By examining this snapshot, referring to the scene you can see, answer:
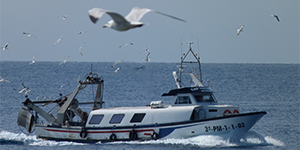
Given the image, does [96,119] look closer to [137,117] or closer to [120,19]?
[137,117]

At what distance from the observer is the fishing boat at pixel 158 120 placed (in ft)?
96.6

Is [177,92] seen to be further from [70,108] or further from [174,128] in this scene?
[70,108]

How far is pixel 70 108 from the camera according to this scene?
33656 millimetres

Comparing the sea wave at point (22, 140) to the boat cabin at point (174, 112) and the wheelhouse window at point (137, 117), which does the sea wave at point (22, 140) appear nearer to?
the boat cabin at point (174, 112)

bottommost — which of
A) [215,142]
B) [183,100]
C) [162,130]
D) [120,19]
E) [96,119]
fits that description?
[215,142]

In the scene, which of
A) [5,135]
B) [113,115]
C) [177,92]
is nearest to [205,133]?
[177,92]

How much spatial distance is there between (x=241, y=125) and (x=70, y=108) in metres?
11.4

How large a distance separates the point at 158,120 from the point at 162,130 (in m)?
0.69

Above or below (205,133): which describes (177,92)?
above

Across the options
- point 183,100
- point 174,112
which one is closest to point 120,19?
point 174,112

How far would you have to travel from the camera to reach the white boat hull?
29297mm

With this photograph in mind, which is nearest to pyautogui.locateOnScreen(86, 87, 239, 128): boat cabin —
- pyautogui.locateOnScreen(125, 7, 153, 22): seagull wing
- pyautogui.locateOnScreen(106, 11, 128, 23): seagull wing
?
pyautogui.locateOnScreen(125, 7, 153, 22): seagull wing

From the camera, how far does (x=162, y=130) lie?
30375 millimetres

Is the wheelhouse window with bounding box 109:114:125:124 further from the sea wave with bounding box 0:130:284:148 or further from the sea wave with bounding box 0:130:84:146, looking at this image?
the sea wave with bounding box 0:130:84:146
